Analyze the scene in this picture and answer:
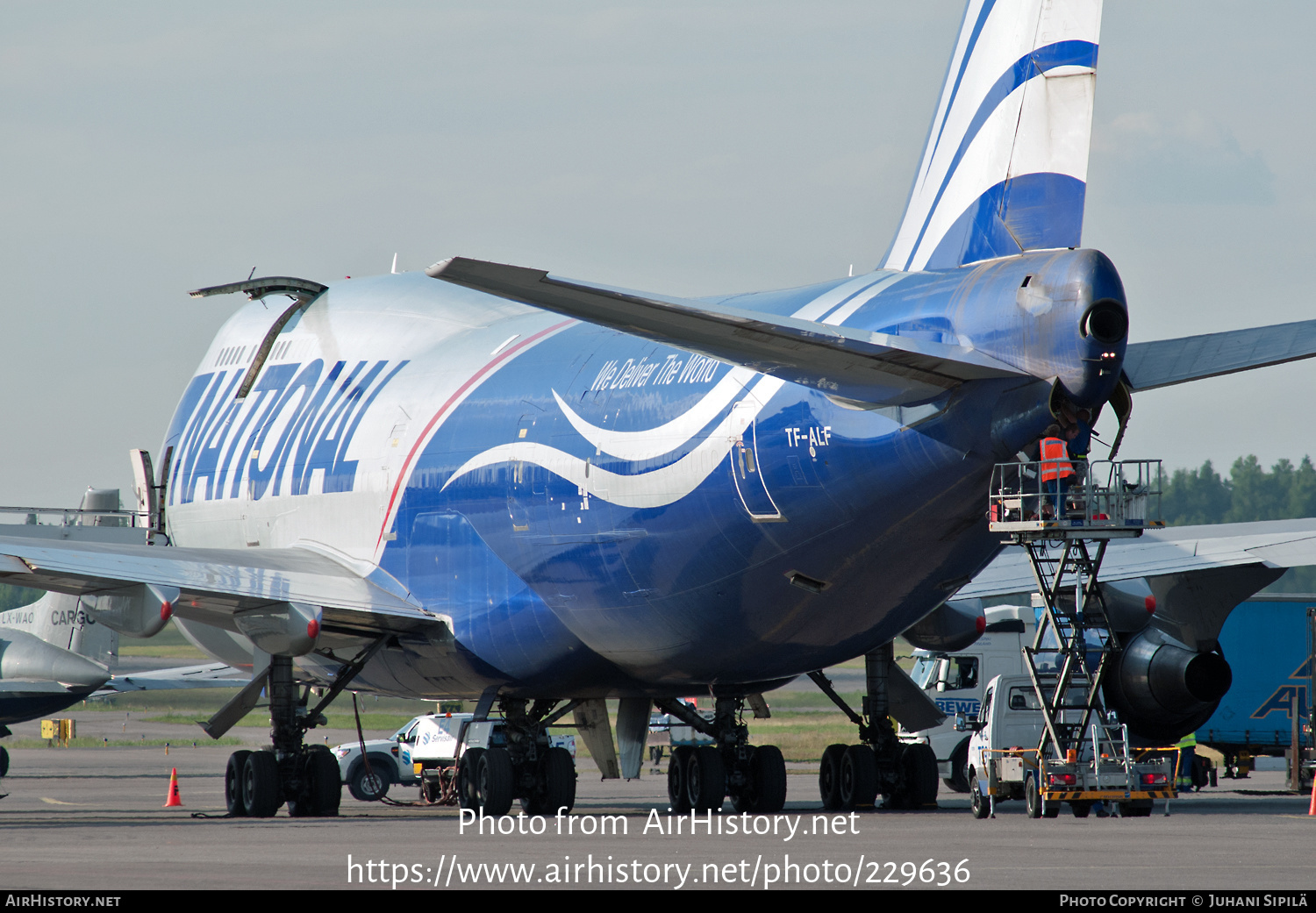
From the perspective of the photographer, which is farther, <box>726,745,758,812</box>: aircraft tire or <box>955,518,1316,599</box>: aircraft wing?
<box>955,518,1316,599</box>: aircraft wing

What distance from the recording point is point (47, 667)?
1804 inches

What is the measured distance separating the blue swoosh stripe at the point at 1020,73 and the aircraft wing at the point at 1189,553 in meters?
6.53

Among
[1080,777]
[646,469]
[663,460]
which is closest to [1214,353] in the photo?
[1080,777]

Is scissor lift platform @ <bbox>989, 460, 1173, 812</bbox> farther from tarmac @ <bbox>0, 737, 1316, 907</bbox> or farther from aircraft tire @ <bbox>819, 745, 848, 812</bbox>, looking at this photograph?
aircraft tire @ <bbox>819, 745, 848, 812</bbox>

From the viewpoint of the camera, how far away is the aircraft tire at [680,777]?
24.1 m

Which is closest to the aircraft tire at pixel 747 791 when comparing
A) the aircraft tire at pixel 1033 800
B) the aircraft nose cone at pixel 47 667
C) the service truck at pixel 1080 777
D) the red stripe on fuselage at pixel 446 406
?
the service truck at pixel 1080 777

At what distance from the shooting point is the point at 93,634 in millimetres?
47562

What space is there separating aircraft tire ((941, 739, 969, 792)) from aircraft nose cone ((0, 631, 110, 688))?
23.0 metres

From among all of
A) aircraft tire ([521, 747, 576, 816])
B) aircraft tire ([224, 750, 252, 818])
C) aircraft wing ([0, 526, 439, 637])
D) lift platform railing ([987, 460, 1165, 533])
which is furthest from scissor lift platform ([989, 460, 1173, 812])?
aircraft tire ([224, 750, 252, 818])

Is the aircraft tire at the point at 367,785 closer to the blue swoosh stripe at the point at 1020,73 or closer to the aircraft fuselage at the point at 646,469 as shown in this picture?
the aircraft fuselage at the point at 646,469

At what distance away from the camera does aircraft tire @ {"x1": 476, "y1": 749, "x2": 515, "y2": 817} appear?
24078 millimetres

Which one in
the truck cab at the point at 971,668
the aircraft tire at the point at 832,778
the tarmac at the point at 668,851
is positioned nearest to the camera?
the tarmac at the point at 668,851

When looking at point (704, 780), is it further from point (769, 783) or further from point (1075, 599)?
point (1075, 599)

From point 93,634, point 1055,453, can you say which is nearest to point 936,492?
point 1055,453
